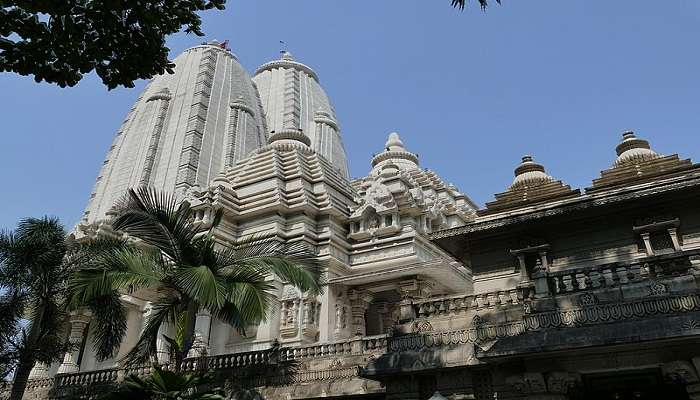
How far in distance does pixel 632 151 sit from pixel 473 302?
10.7 meters

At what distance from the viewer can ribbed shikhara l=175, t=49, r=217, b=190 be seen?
40.8 m

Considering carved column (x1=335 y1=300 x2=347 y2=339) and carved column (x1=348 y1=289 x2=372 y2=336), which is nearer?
carved column (x1=335 y1=300 x2=347 y2=339)

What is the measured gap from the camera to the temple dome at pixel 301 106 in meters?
58.9

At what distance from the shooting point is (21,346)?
1645 cm

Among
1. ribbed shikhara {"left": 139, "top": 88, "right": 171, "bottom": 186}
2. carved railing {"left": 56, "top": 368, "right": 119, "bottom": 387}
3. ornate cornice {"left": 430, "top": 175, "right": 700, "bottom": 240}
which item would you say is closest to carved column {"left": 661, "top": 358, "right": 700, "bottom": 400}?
ornate cornice {"left": 430, "top": 175, "right": 700, "bottom": 240}

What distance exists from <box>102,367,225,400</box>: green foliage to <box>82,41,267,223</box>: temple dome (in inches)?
1146

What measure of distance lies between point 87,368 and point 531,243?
23028 millimetres

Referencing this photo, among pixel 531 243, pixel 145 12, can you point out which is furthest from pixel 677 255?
pixel 145 12

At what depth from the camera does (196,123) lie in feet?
148

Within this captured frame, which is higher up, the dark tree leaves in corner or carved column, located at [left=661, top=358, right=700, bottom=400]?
the dark tree leaves in corner

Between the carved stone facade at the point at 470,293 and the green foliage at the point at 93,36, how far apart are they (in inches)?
299

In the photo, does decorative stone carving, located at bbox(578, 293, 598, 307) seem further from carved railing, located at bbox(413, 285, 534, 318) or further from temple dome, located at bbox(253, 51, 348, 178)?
temple dome, located at bbox(253, 51, 348, 178)

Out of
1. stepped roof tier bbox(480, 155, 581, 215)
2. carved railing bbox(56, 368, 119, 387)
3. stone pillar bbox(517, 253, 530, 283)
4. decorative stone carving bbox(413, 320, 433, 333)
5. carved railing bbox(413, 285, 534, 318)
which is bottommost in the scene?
carved railing bbox(56, 368, 119, 387)

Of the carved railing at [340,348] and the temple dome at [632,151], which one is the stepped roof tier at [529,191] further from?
the carved railing at [340,348]
